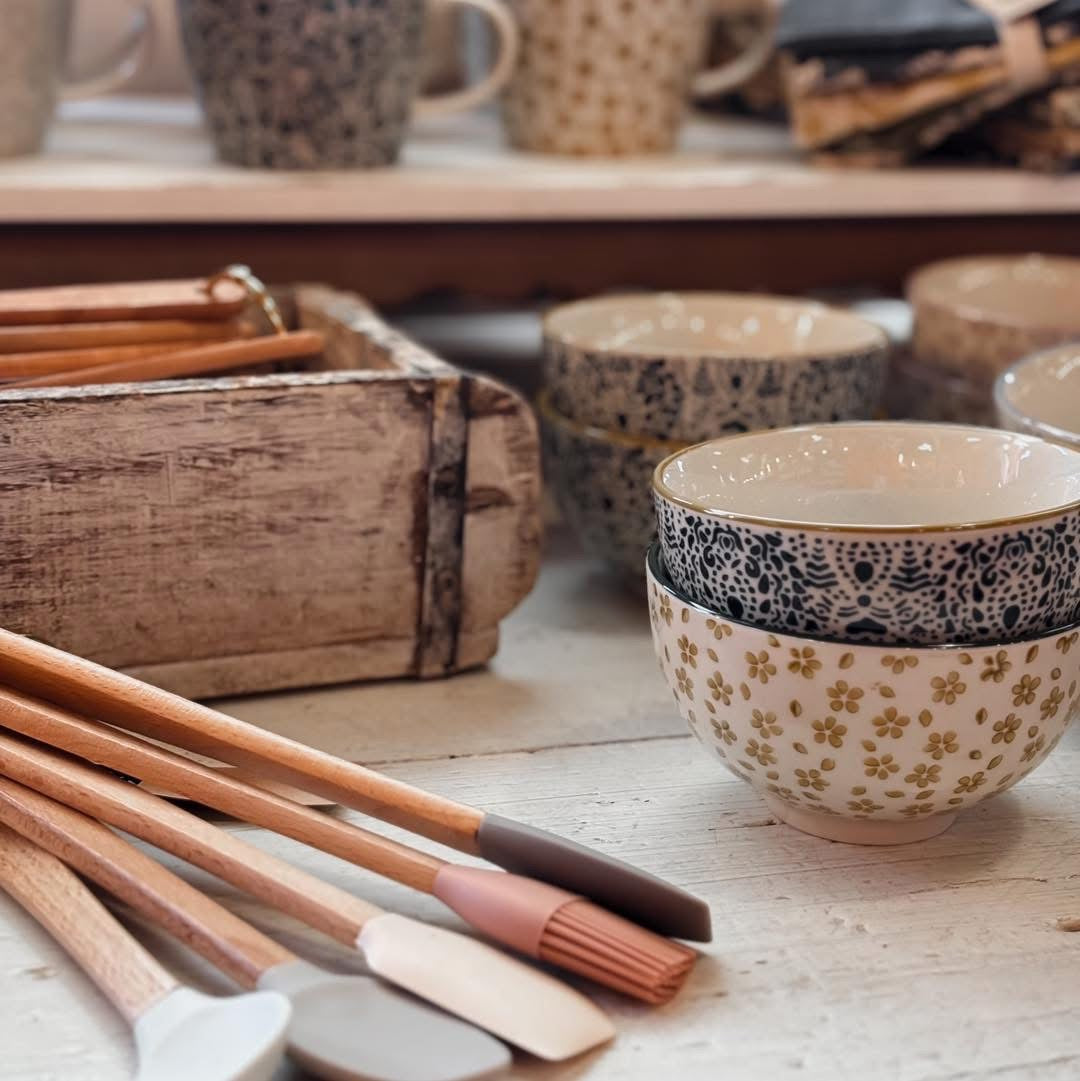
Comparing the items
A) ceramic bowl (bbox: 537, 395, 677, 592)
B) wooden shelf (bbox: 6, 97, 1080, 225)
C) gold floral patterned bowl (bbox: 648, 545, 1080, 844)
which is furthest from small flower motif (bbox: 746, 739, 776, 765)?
wooden shelf (bbox: 6, 97, 1080, 225)

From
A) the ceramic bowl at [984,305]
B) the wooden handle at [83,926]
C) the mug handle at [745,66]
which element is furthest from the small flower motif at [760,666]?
the mug handle at [745,66]

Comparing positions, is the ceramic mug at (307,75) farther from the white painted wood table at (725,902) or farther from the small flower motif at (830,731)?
the small flower motif at (830,731)

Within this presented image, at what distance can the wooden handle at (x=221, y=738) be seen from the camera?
50 centimetres

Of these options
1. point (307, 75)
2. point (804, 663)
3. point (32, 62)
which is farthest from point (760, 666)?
point (32, 62)

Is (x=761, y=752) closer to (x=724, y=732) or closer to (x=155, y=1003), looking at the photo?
(x=724, y=732)

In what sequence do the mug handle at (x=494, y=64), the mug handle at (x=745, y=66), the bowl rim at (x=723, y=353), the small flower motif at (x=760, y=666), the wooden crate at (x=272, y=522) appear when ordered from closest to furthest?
the small flower motif at (x=760, y=666)
the wooden crate at (x=272, y=522)
the bowl rim at (x=723, y=353)
the mug handle at (x=494, y=64)
the mug handle at (x=745, y=66)

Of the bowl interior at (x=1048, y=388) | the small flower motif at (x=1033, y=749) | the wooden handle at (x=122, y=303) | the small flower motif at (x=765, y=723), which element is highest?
the wooden handle at (x=122, y=303)

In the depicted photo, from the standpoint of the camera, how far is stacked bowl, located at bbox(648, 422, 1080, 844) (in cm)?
48

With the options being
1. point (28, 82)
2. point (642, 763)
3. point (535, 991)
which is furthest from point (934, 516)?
point (28, 82)

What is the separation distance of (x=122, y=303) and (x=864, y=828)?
0.42 meters

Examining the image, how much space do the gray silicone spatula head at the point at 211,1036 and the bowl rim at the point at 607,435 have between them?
0.36 metres

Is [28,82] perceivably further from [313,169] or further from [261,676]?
[261,676]

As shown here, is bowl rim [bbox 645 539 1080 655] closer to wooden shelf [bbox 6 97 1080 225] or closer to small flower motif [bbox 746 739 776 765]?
small flower motif [bbox 746 739 776 765]

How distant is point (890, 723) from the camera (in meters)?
0.49
